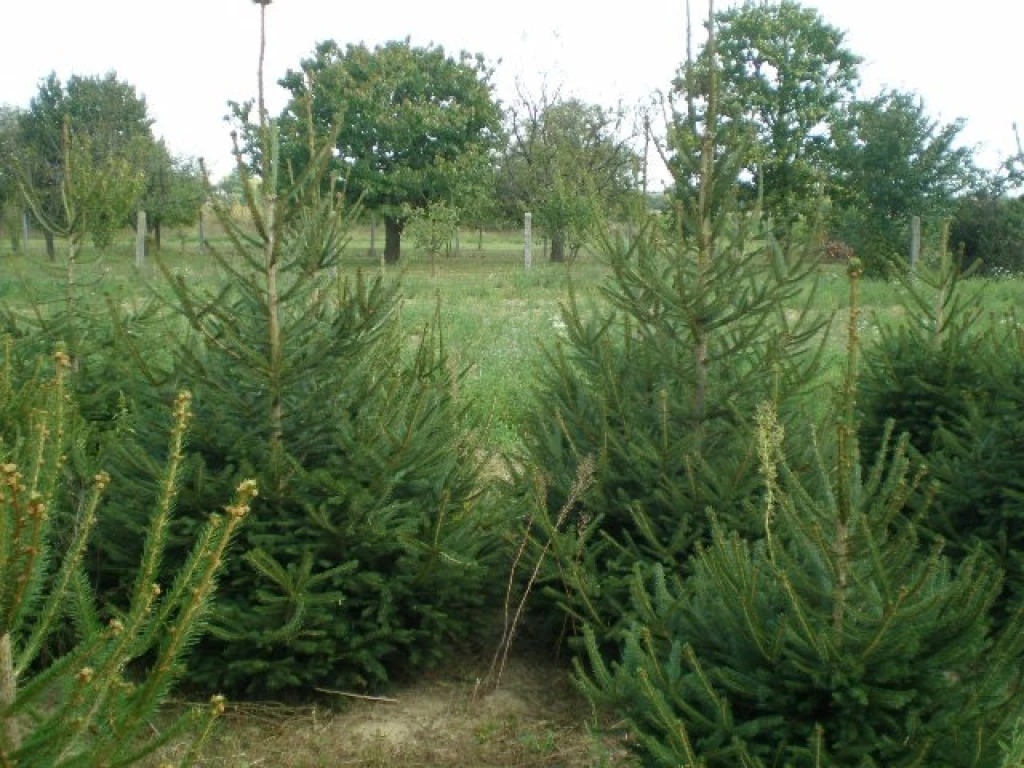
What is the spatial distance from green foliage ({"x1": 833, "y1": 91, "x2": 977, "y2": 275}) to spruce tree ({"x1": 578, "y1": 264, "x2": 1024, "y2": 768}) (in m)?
24.5

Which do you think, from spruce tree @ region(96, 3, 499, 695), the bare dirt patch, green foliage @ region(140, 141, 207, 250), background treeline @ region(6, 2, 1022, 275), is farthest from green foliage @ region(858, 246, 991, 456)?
green foliage @ region(140, 141, 207, 250)

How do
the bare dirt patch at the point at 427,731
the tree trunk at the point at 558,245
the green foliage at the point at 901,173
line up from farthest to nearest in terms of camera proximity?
the tree trunk at the point at 558,245
the green foliage at the point at 901,173
the bare dirt patch at the point at 427,731

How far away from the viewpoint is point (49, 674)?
1569 millimetres

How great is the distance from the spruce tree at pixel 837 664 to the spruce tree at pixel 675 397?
1.31 meters

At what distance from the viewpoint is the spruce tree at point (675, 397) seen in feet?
14.3

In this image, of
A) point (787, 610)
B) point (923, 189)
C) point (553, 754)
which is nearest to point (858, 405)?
point (553, 754)

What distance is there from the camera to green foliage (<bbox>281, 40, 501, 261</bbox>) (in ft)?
127

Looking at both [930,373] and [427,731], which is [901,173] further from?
[427,731]

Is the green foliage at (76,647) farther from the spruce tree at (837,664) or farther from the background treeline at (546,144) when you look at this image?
the background treeline at (546,144)

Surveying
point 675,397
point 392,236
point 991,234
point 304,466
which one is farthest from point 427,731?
point 392,236

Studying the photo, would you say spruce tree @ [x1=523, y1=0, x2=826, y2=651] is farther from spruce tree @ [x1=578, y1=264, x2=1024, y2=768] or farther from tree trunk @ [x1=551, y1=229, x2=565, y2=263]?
tree trunk @ [x1=551, y1=229, x2=565, y2=263]

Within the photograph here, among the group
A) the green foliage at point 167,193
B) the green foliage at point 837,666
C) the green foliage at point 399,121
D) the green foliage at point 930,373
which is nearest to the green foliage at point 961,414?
the green foliage at point 930,373

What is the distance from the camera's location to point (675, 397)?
186 inches

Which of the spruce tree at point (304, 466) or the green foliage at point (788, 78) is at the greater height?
the green foliage at point (788, 78)
